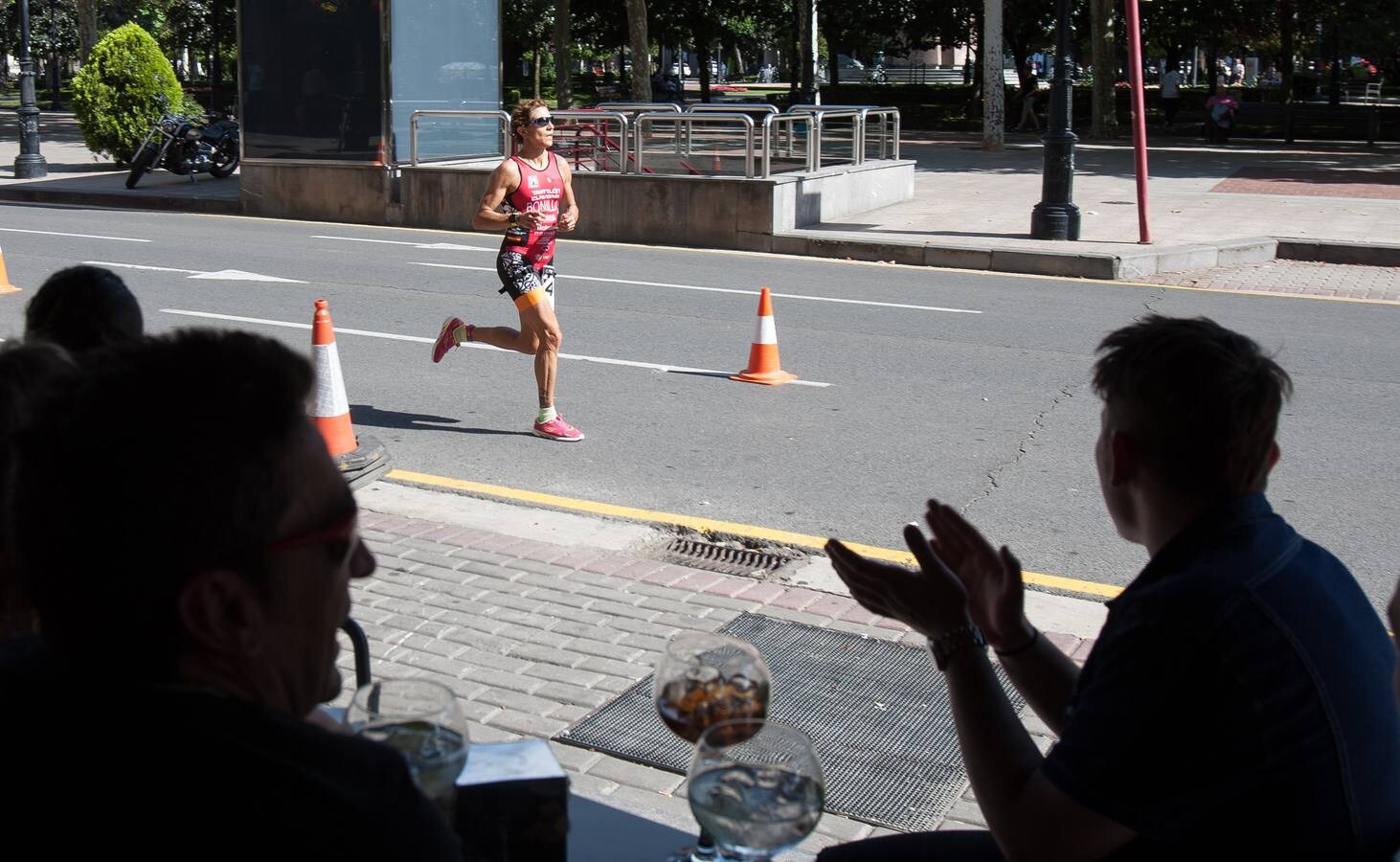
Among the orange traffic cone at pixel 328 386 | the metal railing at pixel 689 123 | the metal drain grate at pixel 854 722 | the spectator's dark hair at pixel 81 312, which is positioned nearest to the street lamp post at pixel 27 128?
the metal railing at pixel 689 123

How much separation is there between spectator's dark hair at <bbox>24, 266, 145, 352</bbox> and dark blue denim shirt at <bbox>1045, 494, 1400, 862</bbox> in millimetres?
2856

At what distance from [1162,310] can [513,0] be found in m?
40.7

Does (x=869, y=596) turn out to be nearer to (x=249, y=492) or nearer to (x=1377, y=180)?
(x=249, y=492)

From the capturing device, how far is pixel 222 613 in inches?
59.4

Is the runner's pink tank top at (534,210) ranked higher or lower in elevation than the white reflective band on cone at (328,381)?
higher

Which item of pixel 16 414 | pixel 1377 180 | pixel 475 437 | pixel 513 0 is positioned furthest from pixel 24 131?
pixel 513 0

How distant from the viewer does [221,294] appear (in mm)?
12352

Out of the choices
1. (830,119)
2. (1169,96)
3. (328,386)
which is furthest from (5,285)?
(1169,96)

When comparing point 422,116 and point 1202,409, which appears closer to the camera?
point 1202,409

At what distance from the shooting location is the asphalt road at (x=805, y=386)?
271 inches

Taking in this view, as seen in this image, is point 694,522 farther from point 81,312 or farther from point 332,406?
point 81,312

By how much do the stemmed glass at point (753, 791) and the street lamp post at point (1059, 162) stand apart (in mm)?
13883

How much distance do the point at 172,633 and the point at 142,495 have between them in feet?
0.51

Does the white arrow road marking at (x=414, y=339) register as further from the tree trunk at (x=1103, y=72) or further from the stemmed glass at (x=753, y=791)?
the tree trunk at (x=1103, y=72)
